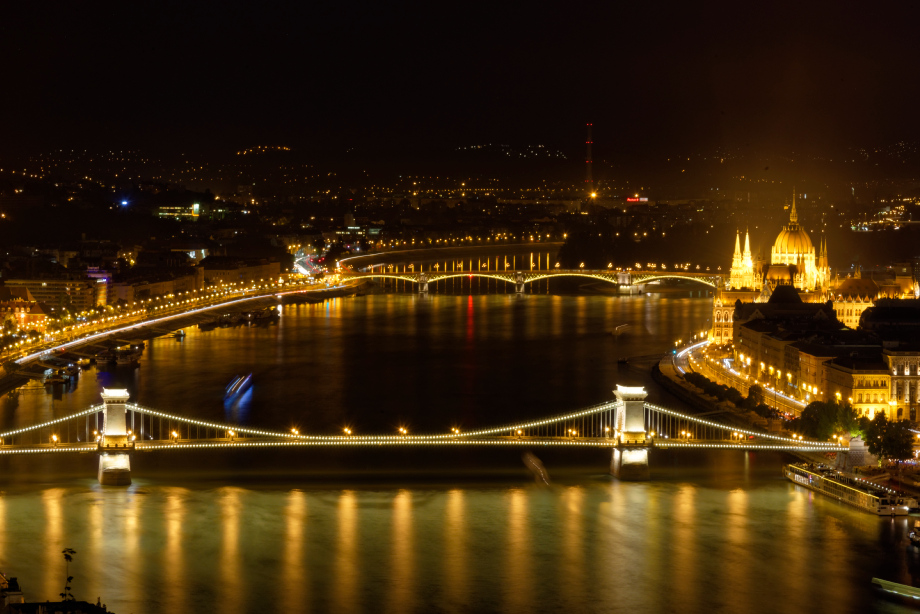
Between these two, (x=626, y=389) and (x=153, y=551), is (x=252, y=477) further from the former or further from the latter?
(x=626, y=389)

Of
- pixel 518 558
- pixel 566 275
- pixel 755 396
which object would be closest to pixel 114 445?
pixel 518 558

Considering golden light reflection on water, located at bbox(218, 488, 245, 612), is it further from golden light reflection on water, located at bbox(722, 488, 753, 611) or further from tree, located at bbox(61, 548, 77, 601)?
golden light reflection on water, located at bbox(722, 488, 753, 611)

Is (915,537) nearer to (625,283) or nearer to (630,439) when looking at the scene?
(630,439)

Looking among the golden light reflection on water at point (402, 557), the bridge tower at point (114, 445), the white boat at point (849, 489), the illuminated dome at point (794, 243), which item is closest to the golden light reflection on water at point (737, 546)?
the white boat at point (849, 489)

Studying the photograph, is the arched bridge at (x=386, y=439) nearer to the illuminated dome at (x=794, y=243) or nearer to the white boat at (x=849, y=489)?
the white boat at (x=849, y=489)

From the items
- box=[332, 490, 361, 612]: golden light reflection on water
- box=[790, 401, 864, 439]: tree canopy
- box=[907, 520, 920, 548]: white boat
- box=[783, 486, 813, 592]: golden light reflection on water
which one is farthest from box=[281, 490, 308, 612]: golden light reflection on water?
box=[790, 401, 864, 439]: tree canopy
